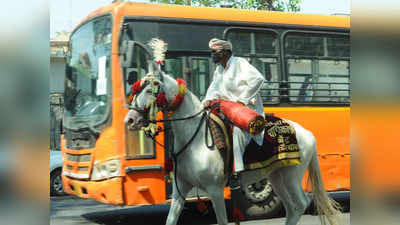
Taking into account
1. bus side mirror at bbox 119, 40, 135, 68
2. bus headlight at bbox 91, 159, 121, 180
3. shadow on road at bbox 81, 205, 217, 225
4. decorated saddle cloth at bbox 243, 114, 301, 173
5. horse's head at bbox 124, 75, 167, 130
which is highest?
bus side mirror at bbox 119, 40, 135, 68

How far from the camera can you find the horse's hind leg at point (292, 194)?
6.64 meters

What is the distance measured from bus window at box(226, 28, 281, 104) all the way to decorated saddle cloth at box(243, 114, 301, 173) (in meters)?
2.62

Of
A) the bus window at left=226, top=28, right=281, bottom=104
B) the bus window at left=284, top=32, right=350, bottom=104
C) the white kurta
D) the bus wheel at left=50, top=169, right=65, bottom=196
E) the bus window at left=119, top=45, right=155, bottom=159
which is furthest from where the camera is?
the bus wheel at left=50, top=169, right=65, bottom=196

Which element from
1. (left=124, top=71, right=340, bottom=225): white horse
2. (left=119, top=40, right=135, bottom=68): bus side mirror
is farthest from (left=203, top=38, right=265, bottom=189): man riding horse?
(left=119, top=40, right=135, bottom=68): bus side mirror

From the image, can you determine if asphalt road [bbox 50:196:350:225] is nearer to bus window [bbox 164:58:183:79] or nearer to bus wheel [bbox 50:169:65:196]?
bus wheel [bbox 50:169:65:196]

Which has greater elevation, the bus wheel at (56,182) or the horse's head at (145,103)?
the horse's head at (145,103)

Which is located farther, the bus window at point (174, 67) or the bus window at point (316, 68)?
the bus window at point (316, 68)

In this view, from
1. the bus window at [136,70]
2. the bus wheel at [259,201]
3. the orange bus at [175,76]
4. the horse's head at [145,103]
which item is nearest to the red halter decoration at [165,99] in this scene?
the horse's head at [145,103]

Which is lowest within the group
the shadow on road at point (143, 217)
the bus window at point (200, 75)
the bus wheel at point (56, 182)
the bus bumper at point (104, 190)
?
the shadow on road at point (143, 217)

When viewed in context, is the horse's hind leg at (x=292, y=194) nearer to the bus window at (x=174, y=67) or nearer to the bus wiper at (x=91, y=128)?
the bus window at (x=174, y=67)

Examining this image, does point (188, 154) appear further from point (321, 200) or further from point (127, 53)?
point (127, 53)

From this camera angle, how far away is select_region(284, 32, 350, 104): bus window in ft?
31.1

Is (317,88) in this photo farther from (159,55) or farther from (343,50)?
(159,55)

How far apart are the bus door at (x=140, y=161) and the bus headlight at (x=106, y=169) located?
0.14m
